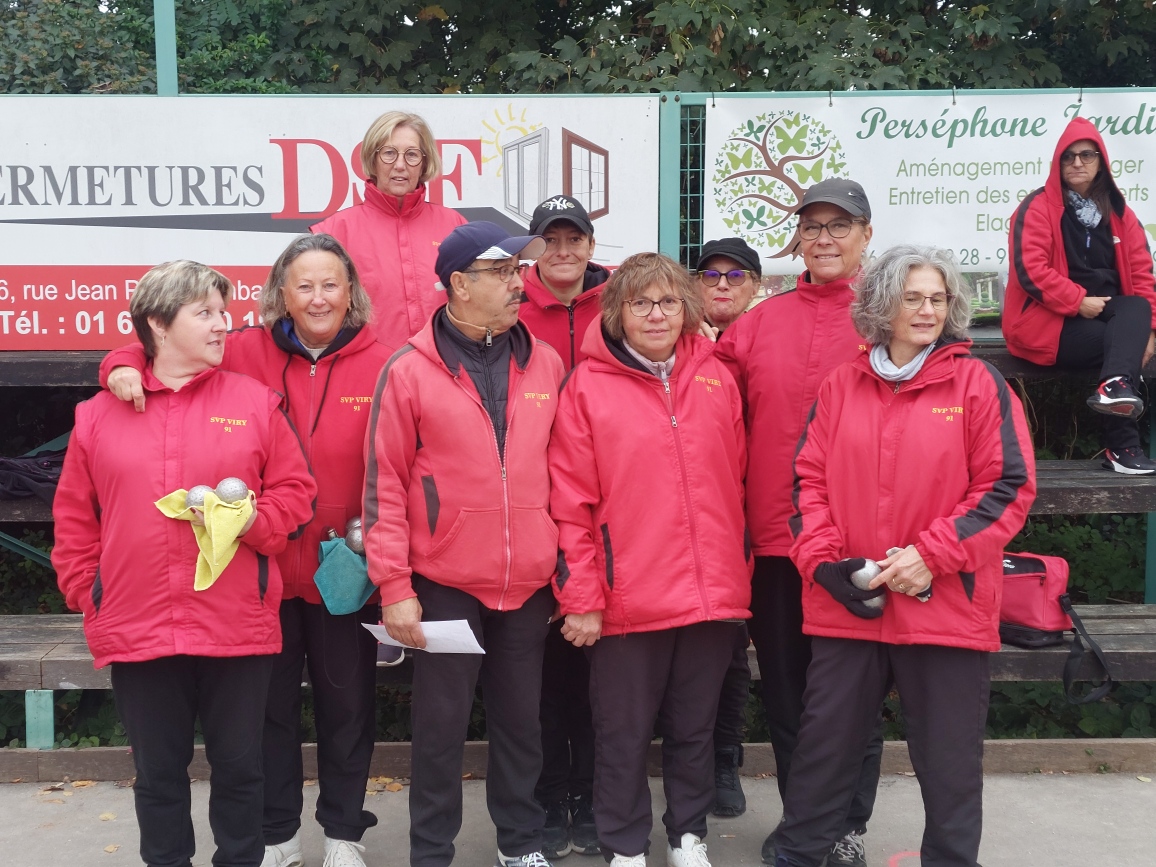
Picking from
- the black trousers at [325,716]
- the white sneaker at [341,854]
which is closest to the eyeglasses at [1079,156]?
the black trousers at [325,716]

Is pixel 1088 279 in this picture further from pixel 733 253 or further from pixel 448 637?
pixel 448 637

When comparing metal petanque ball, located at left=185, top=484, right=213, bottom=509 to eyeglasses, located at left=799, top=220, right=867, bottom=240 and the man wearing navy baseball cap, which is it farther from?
eyeglasses, located at left=799, top=220, right=867, bottom=240

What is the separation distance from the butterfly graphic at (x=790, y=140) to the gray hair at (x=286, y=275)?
2574 millimetres

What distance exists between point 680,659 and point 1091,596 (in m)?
4.11

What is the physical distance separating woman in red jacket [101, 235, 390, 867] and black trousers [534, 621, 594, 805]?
0.62m

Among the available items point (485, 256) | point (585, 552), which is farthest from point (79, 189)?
point (585, 552)

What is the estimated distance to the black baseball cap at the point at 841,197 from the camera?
3467 millimetres

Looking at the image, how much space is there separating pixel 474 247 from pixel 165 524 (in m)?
1.16

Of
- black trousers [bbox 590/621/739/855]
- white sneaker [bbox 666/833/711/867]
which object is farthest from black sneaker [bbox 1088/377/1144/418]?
white sneaker [bbox 666/833/711/867]

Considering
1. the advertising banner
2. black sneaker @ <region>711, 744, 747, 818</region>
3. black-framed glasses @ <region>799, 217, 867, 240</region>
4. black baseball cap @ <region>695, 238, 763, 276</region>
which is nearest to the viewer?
black-framed glasses @ <region>799, 217, 867, 240</region>

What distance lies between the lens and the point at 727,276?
4281 mm

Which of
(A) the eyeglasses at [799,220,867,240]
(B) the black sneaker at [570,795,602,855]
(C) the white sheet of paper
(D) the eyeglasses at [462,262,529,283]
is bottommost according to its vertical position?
(B) the black sneaker at [570,795,602,855]

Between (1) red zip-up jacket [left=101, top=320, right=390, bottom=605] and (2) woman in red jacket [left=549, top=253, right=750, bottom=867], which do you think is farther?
(1) red zip-up jacket [left=101, top=320, right=390, bottom=605]

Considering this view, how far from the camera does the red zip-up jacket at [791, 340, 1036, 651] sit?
306 centimetres
